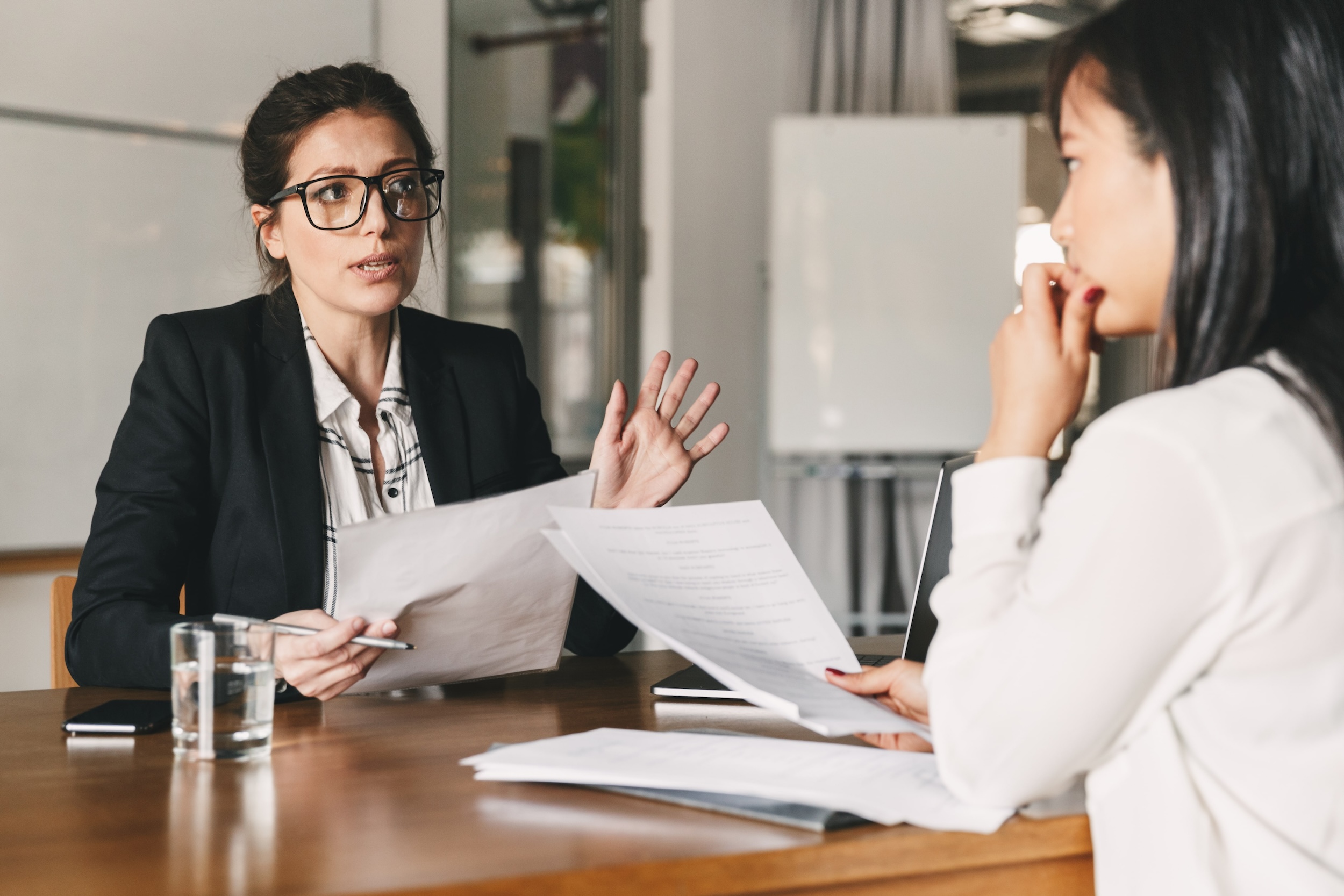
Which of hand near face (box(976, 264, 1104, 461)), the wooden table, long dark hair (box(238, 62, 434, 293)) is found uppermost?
long dark hair (box(238, 62, 434, 293))

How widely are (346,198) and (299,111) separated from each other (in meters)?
0.14

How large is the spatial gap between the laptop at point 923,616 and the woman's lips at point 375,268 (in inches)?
26.3

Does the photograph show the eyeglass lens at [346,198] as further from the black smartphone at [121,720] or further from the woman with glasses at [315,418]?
the black smartphone at [121,720]

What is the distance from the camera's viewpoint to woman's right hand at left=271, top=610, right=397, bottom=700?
1.06 meters

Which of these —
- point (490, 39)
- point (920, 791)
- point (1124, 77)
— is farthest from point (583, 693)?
point (490, 39)

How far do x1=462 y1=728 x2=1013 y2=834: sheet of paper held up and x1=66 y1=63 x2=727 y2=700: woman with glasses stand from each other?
54 cm

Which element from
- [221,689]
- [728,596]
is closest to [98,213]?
[221,689]

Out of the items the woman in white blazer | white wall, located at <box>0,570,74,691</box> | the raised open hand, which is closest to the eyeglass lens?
the raised open hand

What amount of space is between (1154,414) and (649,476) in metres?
0.81

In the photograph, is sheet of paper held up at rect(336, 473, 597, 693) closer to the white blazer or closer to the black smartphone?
the black smartphone

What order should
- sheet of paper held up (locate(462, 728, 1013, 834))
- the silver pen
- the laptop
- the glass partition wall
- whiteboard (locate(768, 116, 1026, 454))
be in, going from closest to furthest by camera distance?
sheet of paper held up (locate(462, 728, 1013, 834)) < the silver pen < the laptop < the glass partition wall < whiteboard (locate(768, 116, 1026, 454))

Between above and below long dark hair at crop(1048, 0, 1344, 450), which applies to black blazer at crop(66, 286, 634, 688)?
below

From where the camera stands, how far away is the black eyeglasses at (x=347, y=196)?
1.58 metres

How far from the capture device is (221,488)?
1503 mm
